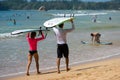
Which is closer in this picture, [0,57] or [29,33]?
[29,33]

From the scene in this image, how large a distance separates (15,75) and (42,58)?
10.8 ft

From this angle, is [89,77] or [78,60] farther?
[78,60]

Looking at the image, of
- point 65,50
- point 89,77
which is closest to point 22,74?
point 65,50

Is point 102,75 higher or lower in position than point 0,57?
higher

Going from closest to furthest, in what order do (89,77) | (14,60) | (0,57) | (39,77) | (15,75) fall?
(89,77)
(39,77)
(15,75)
(14,60)
(0,57)

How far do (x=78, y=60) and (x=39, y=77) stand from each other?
3.78 meters

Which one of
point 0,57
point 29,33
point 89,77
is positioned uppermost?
point 29,33

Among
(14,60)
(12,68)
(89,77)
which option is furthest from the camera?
(14,60)

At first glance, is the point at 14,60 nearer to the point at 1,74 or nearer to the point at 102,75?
the point at 1,74

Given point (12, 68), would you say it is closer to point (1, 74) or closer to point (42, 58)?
point (1, 74)

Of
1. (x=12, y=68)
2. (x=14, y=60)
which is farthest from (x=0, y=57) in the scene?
(x=12, y=68)

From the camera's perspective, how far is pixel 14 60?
41.9 feet

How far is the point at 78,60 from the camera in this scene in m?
12.8

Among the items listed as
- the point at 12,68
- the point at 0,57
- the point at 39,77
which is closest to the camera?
the point at 39,77
